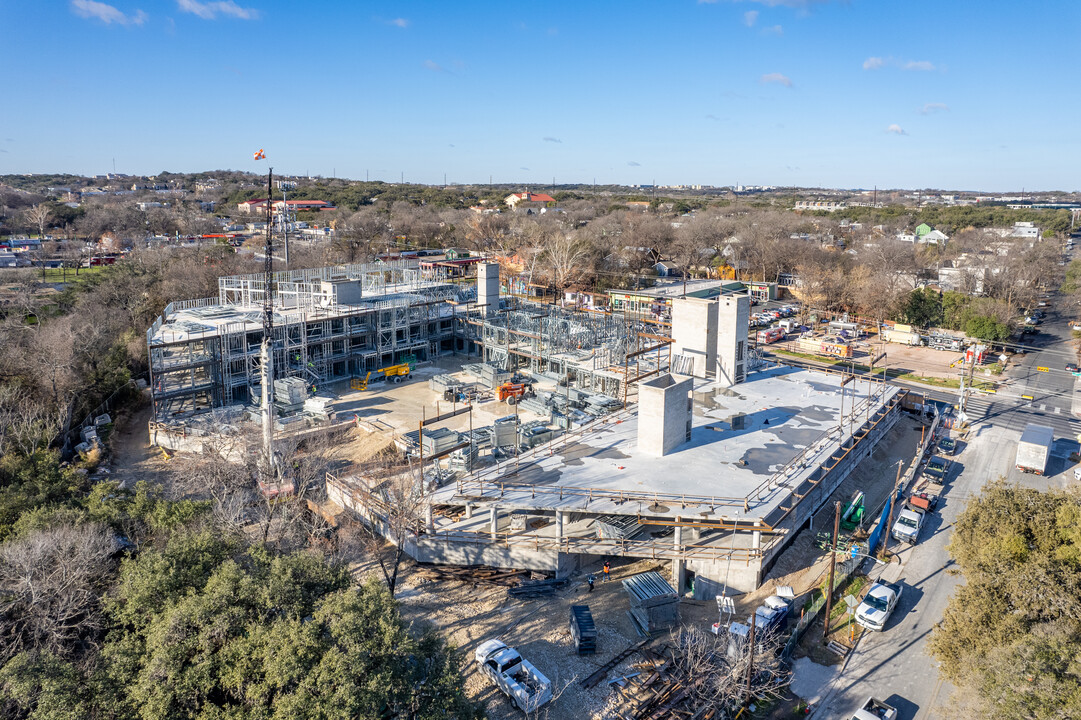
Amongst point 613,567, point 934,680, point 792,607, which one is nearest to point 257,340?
point 613,567

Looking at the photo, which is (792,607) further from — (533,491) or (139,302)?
(139,302)

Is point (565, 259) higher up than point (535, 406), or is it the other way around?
point (565, 259)

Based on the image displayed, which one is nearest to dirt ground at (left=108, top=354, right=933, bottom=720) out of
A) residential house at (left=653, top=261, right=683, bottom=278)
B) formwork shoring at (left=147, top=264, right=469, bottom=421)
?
formwork shoring at (left=147, top=264, right=469, bottom=421)

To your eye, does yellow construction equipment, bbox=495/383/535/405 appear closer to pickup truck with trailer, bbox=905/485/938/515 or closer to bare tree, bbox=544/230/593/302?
pickup truck with trailer, bbox=905/485/938/515

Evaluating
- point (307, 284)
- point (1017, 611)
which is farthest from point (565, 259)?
point (1017, 611)

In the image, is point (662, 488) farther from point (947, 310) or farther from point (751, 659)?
point (947, 310)
